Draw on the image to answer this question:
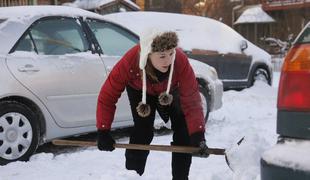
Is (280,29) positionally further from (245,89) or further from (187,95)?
(187,95)

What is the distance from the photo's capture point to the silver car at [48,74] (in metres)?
4.88

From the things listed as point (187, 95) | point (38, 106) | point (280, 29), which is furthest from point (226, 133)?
point (280, 29)

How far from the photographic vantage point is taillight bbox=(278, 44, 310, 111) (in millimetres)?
2400

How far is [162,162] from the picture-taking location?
16.5 ft

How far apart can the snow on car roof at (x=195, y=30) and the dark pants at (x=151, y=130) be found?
19.3 ft

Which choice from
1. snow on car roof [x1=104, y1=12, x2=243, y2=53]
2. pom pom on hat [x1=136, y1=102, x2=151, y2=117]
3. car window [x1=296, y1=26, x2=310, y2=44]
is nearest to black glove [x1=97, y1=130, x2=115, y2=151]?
pom pom on hat [x1=136, y1=102, x2=151, y2=117]

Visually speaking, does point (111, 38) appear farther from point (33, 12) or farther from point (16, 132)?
point (16, 132)

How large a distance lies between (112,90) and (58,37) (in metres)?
2.15

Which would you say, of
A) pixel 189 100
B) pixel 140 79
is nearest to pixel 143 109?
pixel 140 79

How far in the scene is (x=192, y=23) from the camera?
10500 mm

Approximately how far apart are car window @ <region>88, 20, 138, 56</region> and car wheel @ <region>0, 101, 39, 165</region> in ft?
4.17

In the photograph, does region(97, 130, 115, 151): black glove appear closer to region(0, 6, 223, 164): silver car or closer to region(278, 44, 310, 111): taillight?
region(278, 44, 310, 111): taillight

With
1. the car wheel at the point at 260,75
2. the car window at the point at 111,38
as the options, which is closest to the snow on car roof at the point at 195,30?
the car wheel at the point at 260,75

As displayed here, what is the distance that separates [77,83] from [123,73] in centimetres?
192
